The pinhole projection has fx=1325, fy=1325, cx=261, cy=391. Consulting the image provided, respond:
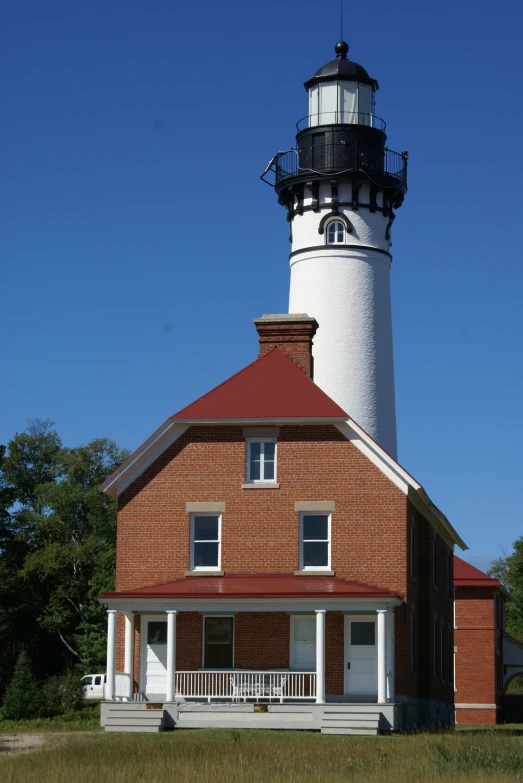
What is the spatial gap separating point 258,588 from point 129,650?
3846 millimetres

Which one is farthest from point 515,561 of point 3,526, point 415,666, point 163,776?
point 163,776

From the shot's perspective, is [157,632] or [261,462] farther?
[261,462]

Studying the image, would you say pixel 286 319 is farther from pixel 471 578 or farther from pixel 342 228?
pixel 471 578

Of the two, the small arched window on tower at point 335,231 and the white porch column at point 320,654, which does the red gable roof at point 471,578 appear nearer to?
the small arched window on tower at point 335,231

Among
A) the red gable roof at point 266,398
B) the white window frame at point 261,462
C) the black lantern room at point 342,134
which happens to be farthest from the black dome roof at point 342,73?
the white window frame at point 261,462

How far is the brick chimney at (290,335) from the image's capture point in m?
36.1

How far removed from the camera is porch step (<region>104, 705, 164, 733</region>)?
2977 centimetres

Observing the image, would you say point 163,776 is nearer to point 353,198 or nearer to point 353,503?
point 353,503

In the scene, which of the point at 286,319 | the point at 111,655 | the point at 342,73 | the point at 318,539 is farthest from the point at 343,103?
the point at 111,655

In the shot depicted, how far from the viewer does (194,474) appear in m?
33.4

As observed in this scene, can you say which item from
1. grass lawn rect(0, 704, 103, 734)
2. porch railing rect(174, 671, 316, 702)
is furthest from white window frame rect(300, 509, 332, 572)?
grass lawn rect(0, 704, 103, 734)

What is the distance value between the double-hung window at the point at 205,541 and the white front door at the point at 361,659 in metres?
3.68

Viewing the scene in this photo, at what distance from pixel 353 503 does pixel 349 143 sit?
1625 centimetres

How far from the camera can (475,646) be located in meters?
51.2
